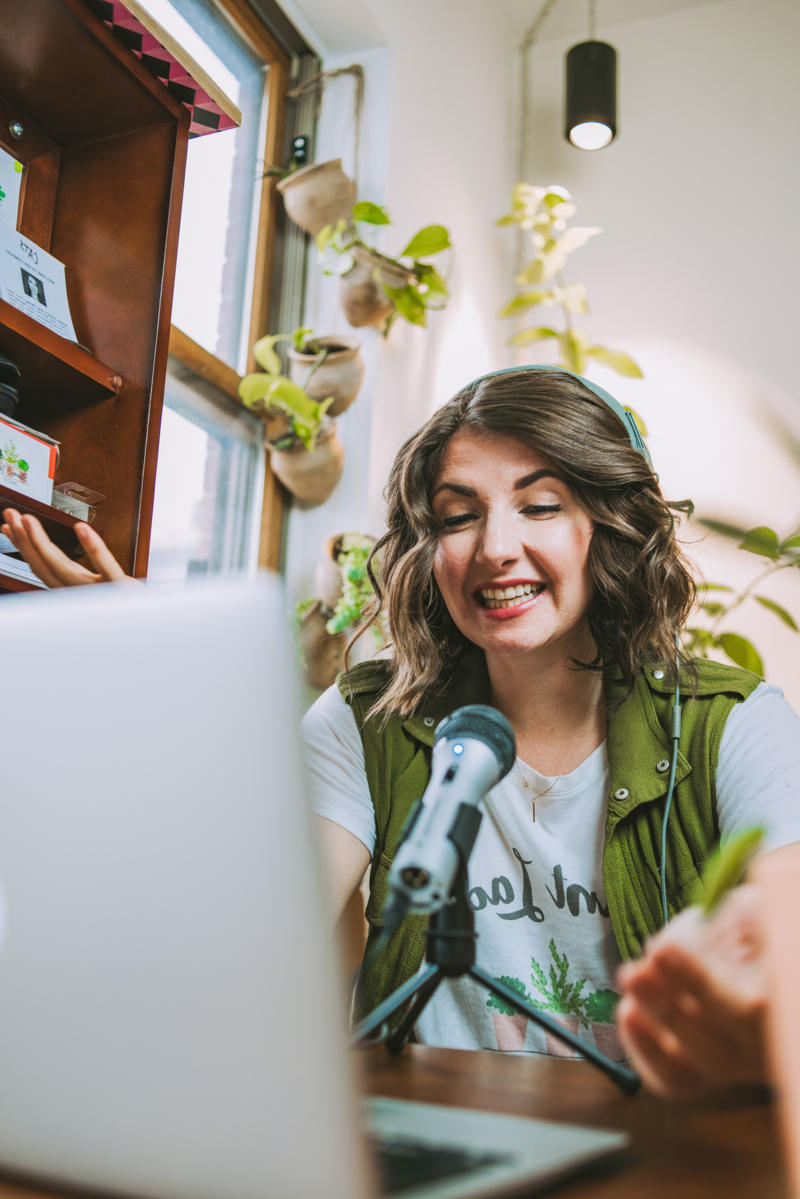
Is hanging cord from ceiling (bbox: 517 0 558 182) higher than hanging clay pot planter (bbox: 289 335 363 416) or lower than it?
higher

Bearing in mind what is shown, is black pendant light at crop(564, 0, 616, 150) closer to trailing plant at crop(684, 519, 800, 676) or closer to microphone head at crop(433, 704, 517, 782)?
trailing plant at crop(684, 519, 800, 676)

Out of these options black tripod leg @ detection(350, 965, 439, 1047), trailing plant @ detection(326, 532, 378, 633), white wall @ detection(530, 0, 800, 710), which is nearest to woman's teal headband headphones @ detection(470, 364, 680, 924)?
black tripod leg @ detection(350, 965, 439, 1047)

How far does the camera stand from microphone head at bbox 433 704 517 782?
2.16ft

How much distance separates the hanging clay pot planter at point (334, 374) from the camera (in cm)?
227

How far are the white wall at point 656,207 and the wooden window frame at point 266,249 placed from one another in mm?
125

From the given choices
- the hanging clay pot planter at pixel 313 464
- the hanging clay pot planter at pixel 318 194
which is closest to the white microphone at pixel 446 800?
the hanging clay pot planter at pixel 313 464

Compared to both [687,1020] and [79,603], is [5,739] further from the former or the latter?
[687,1020]

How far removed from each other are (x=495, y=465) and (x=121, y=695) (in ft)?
3.25

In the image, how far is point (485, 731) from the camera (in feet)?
2.19

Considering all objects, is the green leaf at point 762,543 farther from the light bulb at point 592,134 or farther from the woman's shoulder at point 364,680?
the light bulb at point 592,134

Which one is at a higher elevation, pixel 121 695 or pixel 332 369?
pixel 332 369

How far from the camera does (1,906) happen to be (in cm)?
41

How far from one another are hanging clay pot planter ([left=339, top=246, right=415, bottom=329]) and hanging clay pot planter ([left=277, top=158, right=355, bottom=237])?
0.17 meters

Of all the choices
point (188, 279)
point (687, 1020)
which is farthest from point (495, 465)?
point (188, 279)
